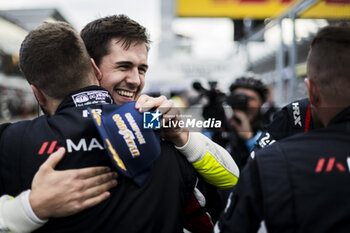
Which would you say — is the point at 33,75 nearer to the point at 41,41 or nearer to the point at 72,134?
the point at 41,41

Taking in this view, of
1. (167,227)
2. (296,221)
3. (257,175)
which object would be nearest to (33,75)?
(167,227)

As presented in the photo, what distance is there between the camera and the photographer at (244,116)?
2334mm

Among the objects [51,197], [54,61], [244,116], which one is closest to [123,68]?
[54,61]

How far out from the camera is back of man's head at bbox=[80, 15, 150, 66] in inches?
62.2

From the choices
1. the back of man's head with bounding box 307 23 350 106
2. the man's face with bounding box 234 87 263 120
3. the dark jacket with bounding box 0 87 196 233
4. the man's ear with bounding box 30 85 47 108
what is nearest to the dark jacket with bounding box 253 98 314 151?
the back of man's head with bounding box 307 23 350 106

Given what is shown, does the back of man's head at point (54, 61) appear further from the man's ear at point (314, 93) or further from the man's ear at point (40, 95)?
the man's ear at point (314, 93)

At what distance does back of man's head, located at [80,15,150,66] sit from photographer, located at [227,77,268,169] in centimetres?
109

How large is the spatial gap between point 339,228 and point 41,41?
1127 mm

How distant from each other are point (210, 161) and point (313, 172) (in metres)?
0.41

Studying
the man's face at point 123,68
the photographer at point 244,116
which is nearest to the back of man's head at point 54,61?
the man's face at point 123,68

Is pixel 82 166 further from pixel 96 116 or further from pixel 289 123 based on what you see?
pixel 289 123

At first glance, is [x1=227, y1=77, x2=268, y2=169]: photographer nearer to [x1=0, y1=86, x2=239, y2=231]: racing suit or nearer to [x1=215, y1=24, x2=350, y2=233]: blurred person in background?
[x1=0, y1=86, x2=239, y2=231]: racing suit

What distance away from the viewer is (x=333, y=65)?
93cm

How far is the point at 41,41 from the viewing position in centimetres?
111
